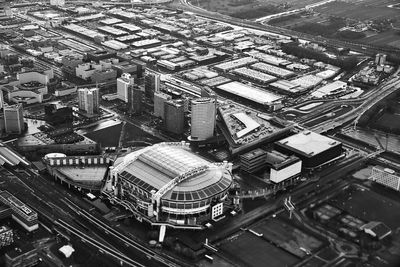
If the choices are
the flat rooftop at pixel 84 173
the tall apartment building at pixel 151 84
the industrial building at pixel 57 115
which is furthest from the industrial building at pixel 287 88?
the flat rooftop at pixel 84 173

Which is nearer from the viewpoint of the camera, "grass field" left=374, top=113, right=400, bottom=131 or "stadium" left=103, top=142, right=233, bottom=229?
"stadium" left=103, top=142, right=233, bottom=229

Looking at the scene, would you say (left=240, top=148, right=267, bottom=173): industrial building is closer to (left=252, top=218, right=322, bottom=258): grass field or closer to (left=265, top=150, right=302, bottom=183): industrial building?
(left=265, top=150, right=302, bottom=183): industrial building

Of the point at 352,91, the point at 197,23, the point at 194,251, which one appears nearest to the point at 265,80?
the point at 352,91

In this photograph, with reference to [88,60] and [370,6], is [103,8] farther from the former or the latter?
[370,6]

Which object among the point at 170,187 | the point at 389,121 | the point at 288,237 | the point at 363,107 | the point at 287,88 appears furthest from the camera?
the point at 287,88

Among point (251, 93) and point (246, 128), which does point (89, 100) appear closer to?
point (246, 128)

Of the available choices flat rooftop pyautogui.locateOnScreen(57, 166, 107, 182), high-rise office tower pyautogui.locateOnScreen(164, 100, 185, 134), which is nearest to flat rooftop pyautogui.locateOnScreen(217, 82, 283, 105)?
high-rise office tower pyautogui.locateOnScreen(164, 100, 185, 134)

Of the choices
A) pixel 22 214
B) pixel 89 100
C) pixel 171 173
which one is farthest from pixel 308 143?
pixel 22 214
